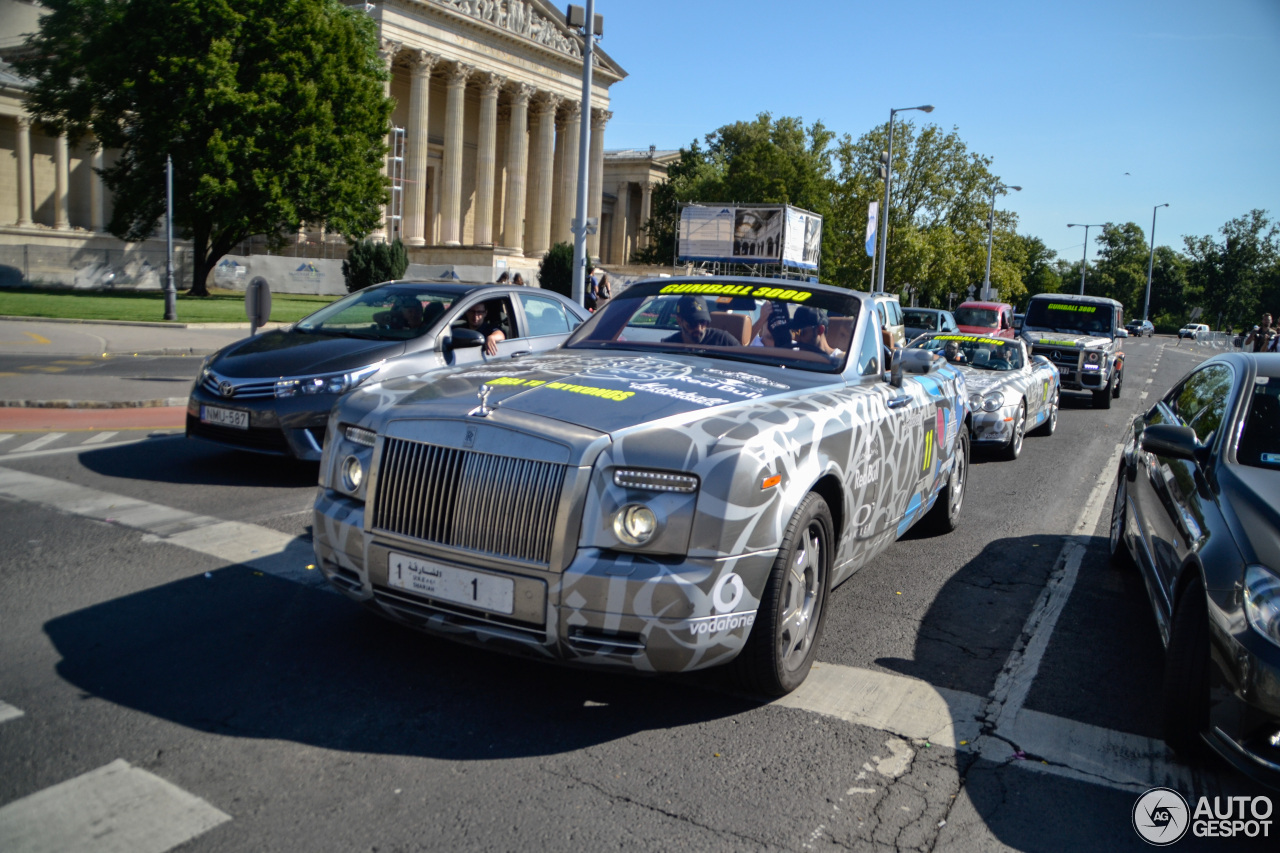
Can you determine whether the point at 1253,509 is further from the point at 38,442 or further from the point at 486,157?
the point at 486,157

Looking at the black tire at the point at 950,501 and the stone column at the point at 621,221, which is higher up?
the stone column at the point at 621,221

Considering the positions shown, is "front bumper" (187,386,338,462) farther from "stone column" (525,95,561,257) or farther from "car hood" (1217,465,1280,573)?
"stone column" (525,95,561,257)

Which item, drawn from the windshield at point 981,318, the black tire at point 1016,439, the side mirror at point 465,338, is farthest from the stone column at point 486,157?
the side mirror at point 465,338

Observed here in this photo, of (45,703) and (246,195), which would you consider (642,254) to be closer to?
(246,195)

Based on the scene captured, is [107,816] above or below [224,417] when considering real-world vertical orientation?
below

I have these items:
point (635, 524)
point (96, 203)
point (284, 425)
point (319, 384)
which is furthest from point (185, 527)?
point (96, 203)

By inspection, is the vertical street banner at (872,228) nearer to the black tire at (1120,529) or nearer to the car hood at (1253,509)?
the black tire at (1120,529)

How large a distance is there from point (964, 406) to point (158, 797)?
593 cm

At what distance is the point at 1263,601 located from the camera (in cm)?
320

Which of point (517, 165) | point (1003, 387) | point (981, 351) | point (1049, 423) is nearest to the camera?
point (1003, 387)

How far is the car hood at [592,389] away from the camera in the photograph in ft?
12.5

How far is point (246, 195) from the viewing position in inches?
1524

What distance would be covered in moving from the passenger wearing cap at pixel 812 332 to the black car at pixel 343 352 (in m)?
2.57

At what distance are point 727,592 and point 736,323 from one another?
7.30 ft
